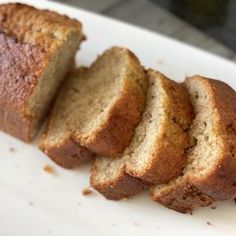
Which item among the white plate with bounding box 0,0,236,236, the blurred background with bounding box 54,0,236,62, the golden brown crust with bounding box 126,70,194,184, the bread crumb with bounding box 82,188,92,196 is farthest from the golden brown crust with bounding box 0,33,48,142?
the blurred background with bounding box 54,0,236,62

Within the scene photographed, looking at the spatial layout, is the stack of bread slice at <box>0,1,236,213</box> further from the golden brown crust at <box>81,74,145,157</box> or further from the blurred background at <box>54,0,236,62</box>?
the blurred background at <box>54,0,236,62</box>

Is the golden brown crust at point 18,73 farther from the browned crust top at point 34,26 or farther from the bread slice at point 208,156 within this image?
the bread slice at point 208,156

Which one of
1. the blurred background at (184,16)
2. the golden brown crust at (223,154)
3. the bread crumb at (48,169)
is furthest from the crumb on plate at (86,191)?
the blurred background at (184,16)

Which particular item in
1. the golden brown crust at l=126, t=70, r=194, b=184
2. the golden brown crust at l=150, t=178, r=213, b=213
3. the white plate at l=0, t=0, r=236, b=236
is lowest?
the white plate at l=0, t=0, r=236, b=236

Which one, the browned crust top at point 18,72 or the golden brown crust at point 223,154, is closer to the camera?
the golden brown crust at point 223,154

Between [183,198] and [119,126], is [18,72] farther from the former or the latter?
[183,198]
